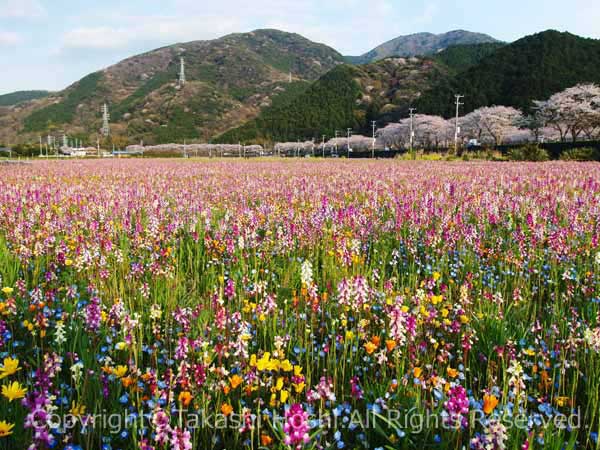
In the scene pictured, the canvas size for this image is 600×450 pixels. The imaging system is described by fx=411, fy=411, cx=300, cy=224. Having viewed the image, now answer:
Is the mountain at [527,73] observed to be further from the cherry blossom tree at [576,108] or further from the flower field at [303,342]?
the flower field at [303,342]

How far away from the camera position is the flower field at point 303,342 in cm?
207

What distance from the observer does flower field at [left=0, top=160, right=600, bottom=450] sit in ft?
6.79

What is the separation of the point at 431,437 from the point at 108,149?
194 meters

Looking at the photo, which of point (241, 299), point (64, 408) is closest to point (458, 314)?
point (241, 299)

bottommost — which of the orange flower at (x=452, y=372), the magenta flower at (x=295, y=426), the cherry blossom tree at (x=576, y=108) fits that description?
the orange flower at (x=452, y=372)

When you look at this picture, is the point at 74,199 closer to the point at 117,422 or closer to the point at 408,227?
the point at 408,227

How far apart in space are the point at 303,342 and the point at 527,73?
427ft

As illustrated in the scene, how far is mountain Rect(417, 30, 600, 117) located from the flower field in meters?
112

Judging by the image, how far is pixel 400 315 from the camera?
93.4 inches

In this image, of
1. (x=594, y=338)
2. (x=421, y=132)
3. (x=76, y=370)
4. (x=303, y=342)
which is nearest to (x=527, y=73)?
(x=421, y=132)

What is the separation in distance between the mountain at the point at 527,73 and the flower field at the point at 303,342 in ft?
369

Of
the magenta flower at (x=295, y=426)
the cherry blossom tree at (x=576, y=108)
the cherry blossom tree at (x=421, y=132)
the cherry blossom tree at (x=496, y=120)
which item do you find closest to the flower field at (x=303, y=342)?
the magenta flower at (x=295, y=426)

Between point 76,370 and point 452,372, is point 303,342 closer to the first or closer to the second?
point 452,372

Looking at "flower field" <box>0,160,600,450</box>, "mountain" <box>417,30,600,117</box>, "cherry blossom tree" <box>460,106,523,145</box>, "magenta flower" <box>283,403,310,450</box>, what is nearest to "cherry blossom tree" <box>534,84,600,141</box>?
"cherry blossom tree" <box>460,106,523,145</box>
